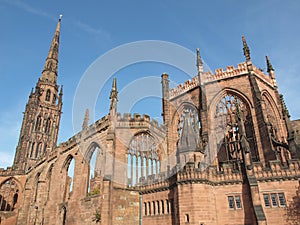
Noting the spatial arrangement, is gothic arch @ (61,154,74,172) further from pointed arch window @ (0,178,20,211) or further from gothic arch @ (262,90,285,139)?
gothic arch @ (262,90,285,139)

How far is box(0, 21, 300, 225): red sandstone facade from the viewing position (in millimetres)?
17562

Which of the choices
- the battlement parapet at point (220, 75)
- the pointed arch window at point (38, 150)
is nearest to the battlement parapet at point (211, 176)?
the battlement parapet at point (220, 75)

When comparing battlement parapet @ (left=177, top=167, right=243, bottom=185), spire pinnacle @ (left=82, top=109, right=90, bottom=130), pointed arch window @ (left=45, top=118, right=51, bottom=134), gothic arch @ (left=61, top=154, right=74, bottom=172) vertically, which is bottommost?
battlement parapet @ (left=177, top=167, right=243, bottom=185)

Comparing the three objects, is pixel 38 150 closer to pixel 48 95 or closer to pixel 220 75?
pixel 48 95

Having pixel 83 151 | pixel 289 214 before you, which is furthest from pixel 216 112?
pixel 83 151

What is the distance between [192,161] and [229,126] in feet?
25.2

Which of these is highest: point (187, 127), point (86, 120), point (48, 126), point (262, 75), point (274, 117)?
point (48, 126)

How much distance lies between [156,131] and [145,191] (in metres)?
6.38

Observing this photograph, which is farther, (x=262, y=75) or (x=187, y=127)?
(x=262, y=75)

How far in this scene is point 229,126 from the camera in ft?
83.1

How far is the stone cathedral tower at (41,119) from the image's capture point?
167 feet

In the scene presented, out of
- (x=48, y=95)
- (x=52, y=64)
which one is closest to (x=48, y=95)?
(x=48, y=95)

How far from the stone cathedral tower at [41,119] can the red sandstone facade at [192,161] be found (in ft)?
58.1

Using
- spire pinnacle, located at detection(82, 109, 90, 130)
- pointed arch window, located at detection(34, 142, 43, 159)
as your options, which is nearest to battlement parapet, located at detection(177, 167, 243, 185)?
spire pinnacle, located at detection(82, 109, 90, 130)
